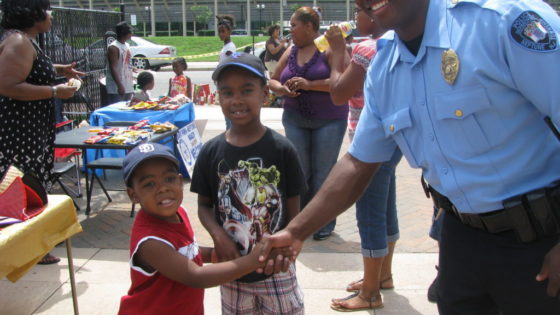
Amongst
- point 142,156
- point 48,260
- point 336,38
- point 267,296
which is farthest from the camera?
point 48,260

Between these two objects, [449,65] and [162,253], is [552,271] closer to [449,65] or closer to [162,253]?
[449,65]

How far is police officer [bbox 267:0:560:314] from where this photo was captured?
1.65 meters

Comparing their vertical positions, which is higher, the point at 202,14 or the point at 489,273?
the point at 202,14

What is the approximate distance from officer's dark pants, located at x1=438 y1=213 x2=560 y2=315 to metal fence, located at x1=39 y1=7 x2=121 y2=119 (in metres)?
6.99

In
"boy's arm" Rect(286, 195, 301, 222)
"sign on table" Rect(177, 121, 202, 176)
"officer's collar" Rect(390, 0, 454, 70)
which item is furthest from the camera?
"sign on table" Rect(177, 121, 202, 176)

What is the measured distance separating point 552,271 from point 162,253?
140cm

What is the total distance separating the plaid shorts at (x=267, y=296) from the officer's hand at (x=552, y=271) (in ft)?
3.70

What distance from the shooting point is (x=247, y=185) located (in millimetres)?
2469

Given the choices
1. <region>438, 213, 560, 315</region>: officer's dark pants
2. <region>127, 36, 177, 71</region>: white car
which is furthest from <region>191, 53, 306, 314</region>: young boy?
<region>127, 36, 177, 71</region>: white car

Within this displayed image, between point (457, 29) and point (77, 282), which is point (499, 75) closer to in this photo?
point (457, 29)

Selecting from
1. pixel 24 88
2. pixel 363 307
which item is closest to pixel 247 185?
pixel 363 307

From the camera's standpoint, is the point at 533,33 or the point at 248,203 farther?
the point at 248,203

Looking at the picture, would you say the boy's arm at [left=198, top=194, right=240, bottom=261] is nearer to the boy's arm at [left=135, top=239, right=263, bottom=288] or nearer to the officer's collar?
the boy's arm at [left=135, top=239, right=263, bottom=288]

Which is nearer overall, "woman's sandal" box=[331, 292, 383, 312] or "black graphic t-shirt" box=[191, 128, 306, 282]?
"black graphic t-shirt" box=[191, 128, 306, 282]
